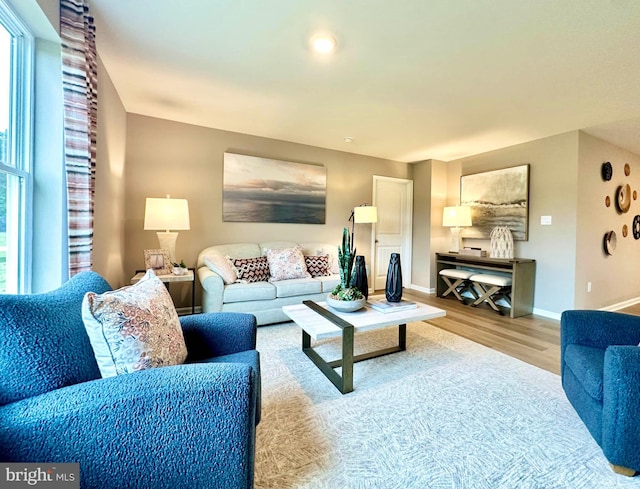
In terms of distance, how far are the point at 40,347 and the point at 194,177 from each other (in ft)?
10.1

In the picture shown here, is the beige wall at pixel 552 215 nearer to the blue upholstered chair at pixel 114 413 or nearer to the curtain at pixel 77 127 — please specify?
the blue upholstered chair at pixel 114 413

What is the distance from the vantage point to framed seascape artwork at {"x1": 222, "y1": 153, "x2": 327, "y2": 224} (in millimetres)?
3730

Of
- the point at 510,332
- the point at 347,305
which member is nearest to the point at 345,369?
the point at 347,305

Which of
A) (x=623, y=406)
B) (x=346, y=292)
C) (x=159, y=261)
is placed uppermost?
(x=159, y=261)

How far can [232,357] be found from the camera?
1337mm

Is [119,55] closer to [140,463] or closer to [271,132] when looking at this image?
[271,132]

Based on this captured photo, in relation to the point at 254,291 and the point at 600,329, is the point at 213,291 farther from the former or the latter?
the point at 600,329

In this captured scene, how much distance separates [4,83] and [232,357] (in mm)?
1714

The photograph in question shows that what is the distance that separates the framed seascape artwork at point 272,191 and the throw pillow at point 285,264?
0.64 metres

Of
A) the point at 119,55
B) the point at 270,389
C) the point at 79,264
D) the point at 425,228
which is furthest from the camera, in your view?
the point at 425,228

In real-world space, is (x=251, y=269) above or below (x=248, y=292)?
above

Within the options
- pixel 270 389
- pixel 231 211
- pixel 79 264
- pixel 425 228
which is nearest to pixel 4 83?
pixel 79 264

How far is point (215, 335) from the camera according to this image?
4.65 feet

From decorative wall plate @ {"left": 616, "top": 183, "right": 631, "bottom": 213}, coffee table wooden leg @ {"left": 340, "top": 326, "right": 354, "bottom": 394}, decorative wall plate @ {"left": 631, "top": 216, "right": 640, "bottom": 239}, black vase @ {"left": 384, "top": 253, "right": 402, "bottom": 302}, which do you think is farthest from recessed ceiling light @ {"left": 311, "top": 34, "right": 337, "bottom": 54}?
decorative wall plate @ {"left": 631, "top": 216, "right": 640, "bottom": 239}
